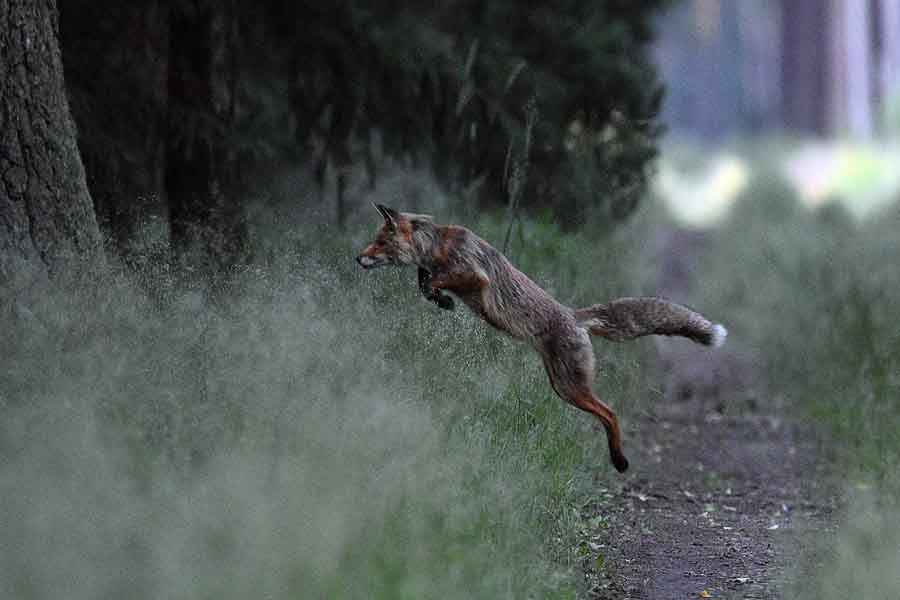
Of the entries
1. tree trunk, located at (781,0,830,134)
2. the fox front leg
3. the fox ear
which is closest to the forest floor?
the fox front leg

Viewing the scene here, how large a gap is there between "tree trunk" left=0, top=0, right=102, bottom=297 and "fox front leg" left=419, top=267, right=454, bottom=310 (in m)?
1.64

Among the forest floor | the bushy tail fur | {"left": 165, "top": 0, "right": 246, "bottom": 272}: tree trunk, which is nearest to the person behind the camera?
the forest floor

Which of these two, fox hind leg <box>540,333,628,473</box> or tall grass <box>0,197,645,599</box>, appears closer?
tall grass <box>0,197,645,599</box>

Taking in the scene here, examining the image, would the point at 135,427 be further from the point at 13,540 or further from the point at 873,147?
the point at 873,147

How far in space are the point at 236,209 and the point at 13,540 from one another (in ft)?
14.7

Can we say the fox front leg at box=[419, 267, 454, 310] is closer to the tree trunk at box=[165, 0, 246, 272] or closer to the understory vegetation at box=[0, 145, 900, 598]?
the understory vegetation at box=[0, 145, 900, 598]

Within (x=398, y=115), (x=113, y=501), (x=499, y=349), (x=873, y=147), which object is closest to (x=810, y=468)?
(x=499, y=349)

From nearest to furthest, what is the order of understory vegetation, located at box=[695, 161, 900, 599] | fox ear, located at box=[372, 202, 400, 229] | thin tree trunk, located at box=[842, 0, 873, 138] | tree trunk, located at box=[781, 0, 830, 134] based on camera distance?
1. understory vegetation, located at box=[695, 161, 900, 599]
2. fox ear, located at box=[372, 202, 400, 229]
3. thin tree trunk, located at box=[842, 0, 873, 138]
4. tree trunk, located at box=[781, 0, 830, 134]

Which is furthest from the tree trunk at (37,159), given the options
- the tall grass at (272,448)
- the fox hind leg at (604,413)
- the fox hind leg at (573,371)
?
the fox hind leg at (604,413)

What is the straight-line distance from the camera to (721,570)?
7.07 metres

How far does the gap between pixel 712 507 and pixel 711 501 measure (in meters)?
0.22

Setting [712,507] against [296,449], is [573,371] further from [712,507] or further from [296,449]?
[296,449]

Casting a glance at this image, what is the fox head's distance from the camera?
7246mm

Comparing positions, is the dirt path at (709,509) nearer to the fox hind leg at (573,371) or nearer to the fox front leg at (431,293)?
the fox hind leg at (573,371)
